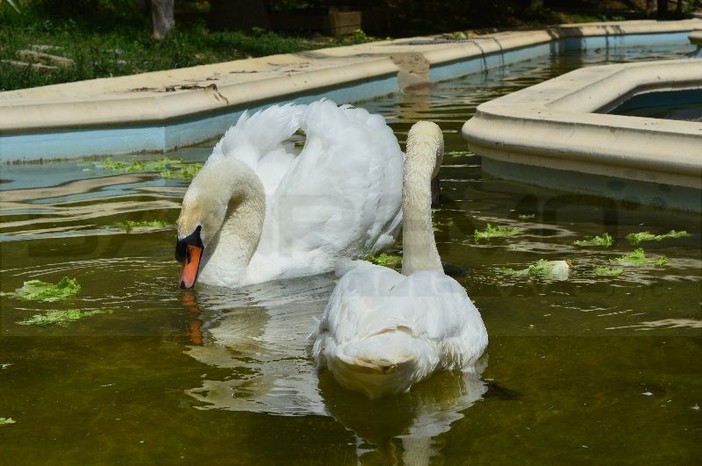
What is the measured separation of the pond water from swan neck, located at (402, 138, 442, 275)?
0.47 metres

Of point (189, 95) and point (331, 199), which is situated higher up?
point (189, 95)

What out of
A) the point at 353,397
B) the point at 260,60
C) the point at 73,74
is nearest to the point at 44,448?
the point at 353,397

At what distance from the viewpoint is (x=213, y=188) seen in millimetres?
6074

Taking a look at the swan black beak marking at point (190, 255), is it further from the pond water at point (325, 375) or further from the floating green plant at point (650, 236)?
the floating green plant at point (650, 236)

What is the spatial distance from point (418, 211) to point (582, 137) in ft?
8.82

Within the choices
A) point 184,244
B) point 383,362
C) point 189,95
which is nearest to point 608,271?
point 184,244

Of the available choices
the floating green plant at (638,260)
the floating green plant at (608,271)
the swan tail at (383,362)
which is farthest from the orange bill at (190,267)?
the floating green plant at (638,260)

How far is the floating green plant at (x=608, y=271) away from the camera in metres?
6.13

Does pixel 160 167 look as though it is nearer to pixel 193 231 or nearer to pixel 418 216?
pixel 193 231

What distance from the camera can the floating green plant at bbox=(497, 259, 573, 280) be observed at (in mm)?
6094

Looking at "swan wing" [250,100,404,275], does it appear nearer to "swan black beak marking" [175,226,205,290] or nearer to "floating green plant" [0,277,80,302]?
"swan black beak marking" [175,226,205,290]

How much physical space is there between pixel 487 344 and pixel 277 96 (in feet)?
25.4

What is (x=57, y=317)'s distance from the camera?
5.63 meters

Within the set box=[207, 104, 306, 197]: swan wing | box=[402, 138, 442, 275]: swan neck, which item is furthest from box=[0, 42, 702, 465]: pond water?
box=[207, 104, 306, 197]: swan wing
